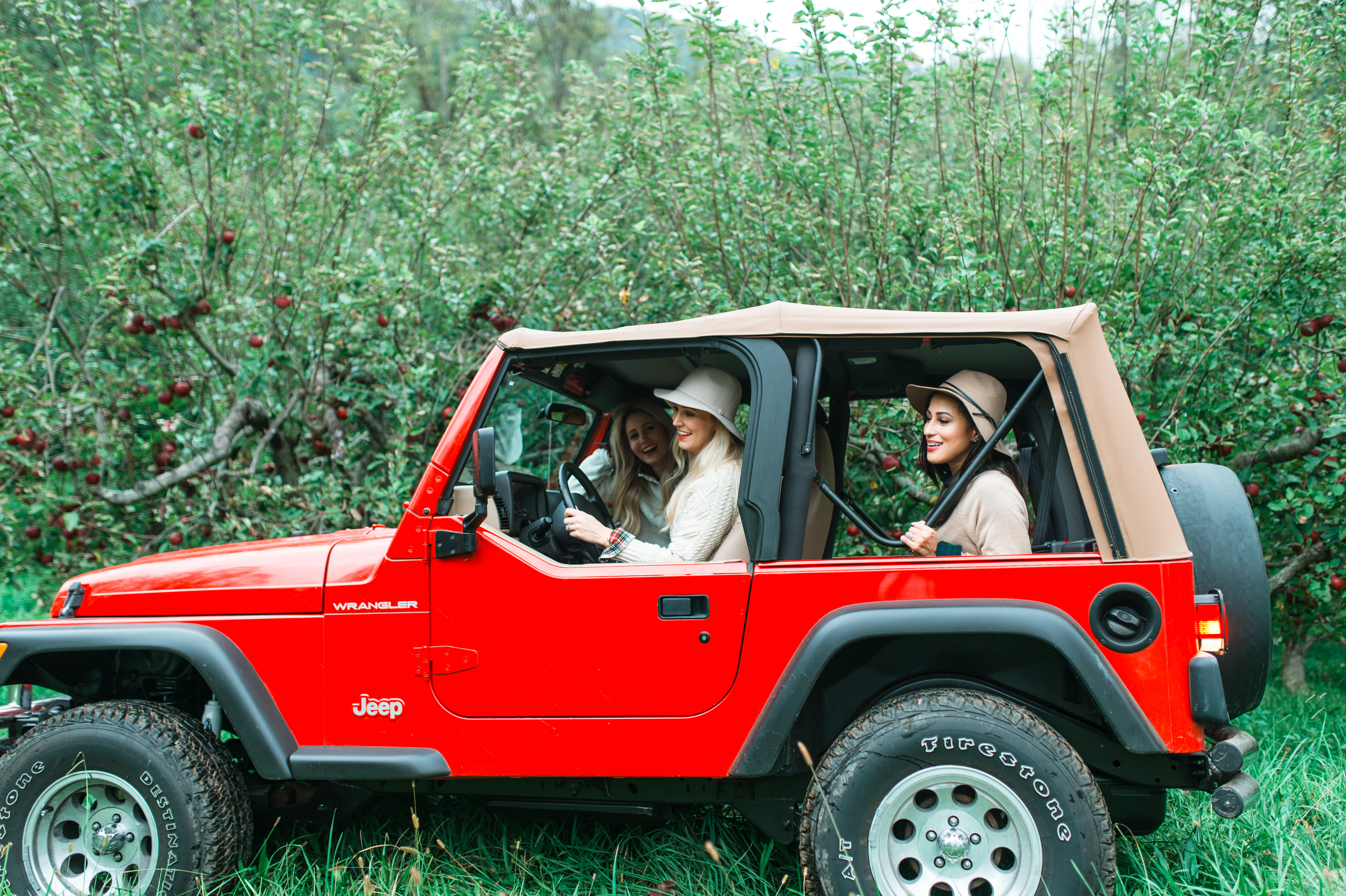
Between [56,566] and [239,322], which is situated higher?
[239,322]

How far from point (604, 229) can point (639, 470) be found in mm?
2331

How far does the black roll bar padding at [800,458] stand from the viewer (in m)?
2.58

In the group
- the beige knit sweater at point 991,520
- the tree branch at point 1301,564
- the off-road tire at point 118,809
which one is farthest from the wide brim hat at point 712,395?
the tree branch at point 1301,564

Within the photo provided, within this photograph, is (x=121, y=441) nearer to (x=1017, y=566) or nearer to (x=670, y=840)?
(x=670, y=840)

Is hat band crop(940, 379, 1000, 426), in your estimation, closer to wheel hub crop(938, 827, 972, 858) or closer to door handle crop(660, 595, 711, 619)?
door handle crop(660, 595, 711, 619)

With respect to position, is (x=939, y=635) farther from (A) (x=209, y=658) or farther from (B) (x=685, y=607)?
(A) (x=209, y=658)

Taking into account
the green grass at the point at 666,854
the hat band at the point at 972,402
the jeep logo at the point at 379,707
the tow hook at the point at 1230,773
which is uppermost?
the hat band at the point at 972,402

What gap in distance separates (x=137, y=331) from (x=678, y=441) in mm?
3956

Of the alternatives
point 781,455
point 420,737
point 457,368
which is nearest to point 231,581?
point 420,737

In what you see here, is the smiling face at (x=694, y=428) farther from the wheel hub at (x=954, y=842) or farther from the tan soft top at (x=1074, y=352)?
the wheel hub at (x=954, y=842)

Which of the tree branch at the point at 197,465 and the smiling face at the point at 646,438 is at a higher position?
the smiling face at the point at 646,438

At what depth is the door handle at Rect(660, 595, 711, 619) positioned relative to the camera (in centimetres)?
246

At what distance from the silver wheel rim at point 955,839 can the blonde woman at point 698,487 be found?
0.93m

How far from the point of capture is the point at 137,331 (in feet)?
17.3
